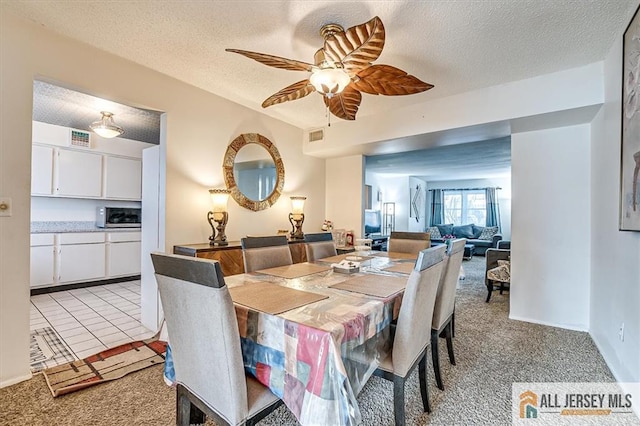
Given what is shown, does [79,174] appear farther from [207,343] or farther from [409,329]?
[409,329]

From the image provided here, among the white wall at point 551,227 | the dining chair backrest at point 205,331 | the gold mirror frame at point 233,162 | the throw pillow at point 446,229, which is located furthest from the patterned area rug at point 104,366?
the throw pillow at point 446,229

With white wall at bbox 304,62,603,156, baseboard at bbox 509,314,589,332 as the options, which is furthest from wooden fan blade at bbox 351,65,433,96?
baseboard at bbox 509,314,589,332

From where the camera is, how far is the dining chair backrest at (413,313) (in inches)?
56.3

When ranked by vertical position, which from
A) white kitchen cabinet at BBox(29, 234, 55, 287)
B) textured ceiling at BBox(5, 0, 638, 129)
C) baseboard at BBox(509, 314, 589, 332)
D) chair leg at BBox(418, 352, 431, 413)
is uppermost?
textured ceiling at BBox(5, 0, 638, 129)

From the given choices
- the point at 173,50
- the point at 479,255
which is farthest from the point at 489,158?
the point at 173,50

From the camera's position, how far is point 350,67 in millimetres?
1932

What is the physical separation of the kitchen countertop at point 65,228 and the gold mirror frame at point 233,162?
268 centimetres

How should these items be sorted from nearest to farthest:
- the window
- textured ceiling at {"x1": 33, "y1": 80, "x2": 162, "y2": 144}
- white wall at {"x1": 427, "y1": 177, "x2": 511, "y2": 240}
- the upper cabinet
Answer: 1. textured ceiling at {"x1": 33, "y1": 80, "x2": 162, "y2": 144}
2. the upper cabinet
3. white wall at {"x1": 427, "y1": 177, "x2": 511, "y2": 240}
4. the window

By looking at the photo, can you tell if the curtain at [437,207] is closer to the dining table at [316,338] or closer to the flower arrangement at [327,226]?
the flower arrangement at [327,226]

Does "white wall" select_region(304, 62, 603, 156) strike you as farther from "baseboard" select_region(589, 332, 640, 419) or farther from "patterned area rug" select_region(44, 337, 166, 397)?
"patterned area rug" select_region(44, 337, 166, 397)

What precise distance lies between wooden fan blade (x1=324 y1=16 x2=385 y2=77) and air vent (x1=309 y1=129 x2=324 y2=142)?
233cm

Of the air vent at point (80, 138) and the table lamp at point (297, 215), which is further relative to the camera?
the air vent at point (80, 138)

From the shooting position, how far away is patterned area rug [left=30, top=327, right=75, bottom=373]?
2.28 m

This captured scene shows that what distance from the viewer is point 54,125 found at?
4.25 meters
